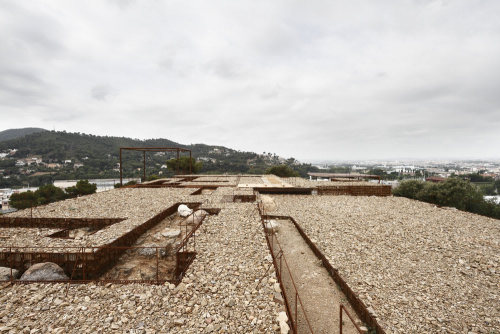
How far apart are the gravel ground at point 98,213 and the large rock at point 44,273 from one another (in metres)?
1.03

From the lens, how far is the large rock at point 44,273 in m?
5.59

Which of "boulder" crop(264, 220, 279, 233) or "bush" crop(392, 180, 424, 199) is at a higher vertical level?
"bush" crop(392, 180, 424, 199)

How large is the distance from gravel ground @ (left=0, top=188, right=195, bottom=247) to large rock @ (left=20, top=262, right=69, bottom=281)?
103 cm

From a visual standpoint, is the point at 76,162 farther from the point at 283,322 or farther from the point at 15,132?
the point at 15,132

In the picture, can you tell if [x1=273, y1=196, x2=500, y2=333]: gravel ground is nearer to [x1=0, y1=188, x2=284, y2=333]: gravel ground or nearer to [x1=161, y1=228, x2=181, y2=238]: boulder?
[x1=0, y1=188, x2=284, y2=333]: gravel ground

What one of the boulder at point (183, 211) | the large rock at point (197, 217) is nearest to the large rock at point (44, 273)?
the large rock at point (197, 217)

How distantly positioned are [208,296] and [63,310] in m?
2.97

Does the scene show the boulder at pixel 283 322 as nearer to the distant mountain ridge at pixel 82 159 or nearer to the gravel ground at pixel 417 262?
the gravel ground at pixel 417 262

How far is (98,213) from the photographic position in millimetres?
11062

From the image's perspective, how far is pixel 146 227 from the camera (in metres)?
9.66

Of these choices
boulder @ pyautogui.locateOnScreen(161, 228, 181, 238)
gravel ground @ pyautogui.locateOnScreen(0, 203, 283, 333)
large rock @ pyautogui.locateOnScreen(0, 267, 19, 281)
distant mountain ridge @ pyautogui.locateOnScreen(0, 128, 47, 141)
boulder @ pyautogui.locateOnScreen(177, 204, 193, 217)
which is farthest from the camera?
distant mountain ridge @ pyautogui.locateOnScreen(0, 128, 47, 141)

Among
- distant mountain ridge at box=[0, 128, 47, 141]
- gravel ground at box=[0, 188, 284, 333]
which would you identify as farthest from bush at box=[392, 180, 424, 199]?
distant mountain ridge at box=[0, 128, 47, 141]

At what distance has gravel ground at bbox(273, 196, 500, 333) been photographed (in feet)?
16.5

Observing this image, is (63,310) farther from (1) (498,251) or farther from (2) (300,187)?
(2) (300,187)
